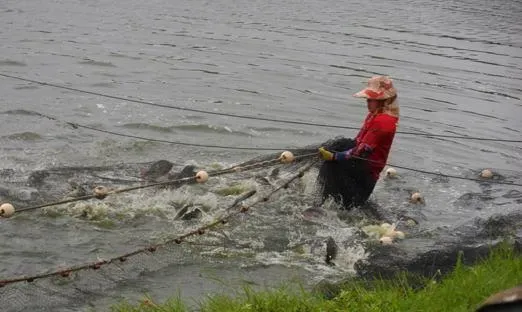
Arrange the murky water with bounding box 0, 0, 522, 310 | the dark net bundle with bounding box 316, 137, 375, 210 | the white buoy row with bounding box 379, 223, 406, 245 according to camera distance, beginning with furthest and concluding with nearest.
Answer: the dark net bundle with bounding box 316, 137, 375, 210
the white buoy row with bounding box 379, 223, 406, 245
the murky water with bounding box 0, 0, 522, 310

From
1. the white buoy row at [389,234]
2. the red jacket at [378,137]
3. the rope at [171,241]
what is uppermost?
the red jacket at [378,137]

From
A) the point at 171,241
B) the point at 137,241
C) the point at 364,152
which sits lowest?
the point at 137,241

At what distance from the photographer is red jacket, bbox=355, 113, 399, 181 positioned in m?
9.56

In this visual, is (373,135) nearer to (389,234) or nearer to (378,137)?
(378,137)

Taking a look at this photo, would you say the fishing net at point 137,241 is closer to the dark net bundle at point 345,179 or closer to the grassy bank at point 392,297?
the dark net bundle at point 345,179

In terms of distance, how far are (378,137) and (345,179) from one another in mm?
784

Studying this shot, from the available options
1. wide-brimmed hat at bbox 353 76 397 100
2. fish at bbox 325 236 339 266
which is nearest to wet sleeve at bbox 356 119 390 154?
wide-brimmed hat at bbox 353 76 397 100

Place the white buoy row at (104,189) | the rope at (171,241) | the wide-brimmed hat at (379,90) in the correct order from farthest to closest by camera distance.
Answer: the wide-brimmed hat at (379,90) < the white buoy row at (104,189) < the rope at (171,241)

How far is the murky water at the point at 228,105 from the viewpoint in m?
8.45

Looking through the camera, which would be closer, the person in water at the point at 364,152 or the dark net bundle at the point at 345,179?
the person in water at the point at 364,152

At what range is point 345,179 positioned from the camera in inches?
388

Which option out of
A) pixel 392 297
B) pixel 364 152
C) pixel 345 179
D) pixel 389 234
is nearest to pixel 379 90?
pixel 364 152

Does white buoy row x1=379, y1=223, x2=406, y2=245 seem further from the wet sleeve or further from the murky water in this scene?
the wet sleeve

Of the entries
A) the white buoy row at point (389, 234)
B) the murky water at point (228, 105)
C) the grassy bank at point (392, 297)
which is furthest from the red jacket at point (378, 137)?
the grassy bank at point (392, 297)
